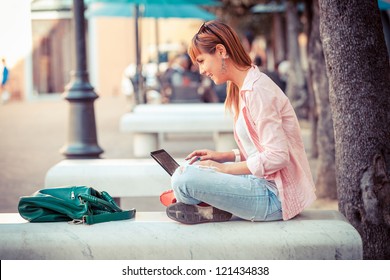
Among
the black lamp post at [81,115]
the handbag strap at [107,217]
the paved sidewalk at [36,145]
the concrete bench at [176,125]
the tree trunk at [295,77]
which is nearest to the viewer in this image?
the handbag strap at [107,217]

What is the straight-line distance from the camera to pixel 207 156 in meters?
4.89

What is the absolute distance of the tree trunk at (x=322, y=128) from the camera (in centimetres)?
892

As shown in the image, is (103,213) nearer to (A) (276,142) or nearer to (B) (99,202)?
(B) (99,202)

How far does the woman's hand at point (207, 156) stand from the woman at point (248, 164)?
0.63ft

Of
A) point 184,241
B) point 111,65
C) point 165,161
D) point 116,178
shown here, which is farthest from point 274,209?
point 111,65

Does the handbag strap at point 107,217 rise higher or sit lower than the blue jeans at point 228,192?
lower

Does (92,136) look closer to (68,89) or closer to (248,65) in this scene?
(68,89)

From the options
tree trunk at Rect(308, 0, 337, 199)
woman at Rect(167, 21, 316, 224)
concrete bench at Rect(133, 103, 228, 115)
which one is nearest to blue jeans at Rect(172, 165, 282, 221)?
woman at Rect(167, 21, 316, 224)

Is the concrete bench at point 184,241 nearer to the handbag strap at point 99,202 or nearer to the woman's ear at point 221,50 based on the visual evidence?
the handbag strap at point 99,202

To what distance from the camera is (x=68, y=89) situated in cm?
891

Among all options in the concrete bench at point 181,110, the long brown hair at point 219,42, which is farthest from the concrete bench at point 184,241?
the concrete bench at point 181,110

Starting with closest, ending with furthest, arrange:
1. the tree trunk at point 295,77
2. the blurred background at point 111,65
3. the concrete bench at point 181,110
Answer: the blurred background at point 111,65, the concrete bench at point 181,110, the tree trunk at point 295,77

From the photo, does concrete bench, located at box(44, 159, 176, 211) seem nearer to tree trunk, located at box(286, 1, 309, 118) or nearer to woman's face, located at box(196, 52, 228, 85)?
woman's face, located at box(196, 52, 228, 85)

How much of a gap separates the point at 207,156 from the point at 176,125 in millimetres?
6790
